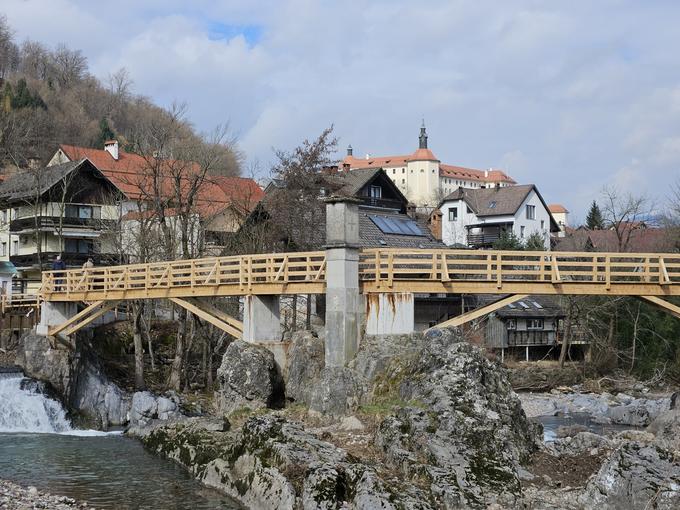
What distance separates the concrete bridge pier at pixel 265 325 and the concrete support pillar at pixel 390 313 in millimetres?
3876

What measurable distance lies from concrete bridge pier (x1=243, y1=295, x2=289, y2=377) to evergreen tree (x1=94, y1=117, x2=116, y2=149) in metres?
77.4

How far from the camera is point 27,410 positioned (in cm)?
3262

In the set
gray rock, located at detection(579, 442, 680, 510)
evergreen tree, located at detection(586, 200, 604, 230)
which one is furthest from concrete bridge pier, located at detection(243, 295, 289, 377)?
evergreen tree, located at detection(586, 200, 604, 230)

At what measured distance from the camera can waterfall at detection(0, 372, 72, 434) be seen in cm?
3209

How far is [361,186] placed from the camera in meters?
56.5

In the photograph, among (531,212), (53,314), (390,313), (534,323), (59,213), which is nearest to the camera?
(390,313)

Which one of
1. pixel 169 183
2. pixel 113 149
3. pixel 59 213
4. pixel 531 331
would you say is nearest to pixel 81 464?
pixel 169 183

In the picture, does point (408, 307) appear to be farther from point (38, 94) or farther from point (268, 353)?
point (38, 94)

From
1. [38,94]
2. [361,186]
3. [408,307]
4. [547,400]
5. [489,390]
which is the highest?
[38,94]

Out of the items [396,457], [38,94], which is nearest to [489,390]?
[396,457]

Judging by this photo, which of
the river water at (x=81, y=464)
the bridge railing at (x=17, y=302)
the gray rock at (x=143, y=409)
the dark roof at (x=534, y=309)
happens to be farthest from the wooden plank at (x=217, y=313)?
the dark roof at (x=534, y=309)

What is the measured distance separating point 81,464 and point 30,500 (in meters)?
5.92

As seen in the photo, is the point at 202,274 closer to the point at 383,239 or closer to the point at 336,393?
the point at 336,393

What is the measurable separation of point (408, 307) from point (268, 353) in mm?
5404
